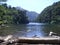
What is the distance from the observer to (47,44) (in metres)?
5.50

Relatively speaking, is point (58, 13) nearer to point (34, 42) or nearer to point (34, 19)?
point (34, 19)

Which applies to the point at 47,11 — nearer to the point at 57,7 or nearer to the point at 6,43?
the point at 57,7

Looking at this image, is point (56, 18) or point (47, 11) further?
point (47, 11)

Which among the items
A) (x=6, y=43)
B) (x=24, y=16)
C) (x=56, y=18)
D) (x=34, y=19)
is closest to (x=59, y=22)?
(x=56, y=18)

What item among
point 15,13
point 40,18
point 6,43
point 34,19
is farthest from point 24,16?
point 6,43

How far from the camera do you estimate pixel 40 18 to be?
4392 inches

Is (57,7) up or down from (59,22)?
up

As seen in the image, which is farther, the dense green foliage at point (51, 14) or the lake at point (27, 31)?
the dense green foliage at point (51, 14)

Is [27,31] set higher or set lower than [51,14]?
lower

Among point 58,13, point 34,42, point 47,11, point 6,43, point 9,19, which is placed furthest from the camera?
point 47,11

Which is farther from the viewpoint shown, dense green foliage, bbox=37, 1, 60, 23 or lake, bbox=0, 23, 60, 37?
dense green foliage, bbox=37, 1, 60, 23

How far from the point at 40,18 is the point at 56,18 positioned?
1965 cm

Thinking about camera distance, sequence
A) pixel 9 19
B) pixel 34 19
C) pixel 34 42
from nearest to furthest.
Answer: pixel 34 42, pixel 9 19, pixel 34 19

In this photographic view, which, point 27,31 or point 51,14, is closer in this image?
point 27,31
